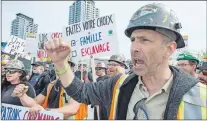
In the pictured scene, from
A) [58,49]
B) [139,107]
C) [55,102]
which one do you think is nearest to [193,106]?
[139,107]

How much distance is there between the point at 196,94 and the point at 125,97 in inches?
20.6

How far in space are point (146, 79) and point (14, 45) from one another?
7736 mm

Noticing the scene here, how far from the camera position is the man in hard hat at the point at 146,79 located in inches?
73.2

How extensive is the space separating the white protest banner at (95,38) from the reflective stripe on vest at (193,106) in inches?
155

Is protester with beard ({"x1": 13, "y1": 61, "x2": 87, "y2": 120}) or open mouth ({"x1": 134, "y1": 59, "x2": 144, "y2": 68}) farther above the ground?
open mouth ({"x1": 134, "y1": 59, "x2": 144, "y2": 68})

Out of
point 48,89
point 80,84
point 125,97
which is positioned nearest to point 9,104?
point 48,89

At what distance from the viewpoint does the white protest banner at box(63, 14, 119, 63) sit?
572 centimetres

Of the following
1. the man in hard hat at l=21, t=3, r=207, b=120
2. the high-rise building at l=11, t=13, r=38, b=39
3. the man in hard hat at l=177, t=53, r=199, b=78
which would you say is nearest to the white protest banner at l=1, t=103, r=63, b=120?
the man in hard hat at l=21, t=3, r=207, b=120

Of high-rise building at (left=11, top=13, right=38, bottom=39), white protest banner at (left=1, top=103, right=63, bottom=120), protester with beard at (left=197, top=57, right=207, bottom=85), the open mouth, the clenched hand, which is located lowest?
white protest banner at (left=1, top=103, right=63, bottom=120)

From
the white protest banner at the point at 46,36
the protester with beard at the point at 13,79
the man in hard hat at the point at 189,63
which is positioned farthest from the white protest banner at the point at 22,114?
the white protest banner at the point at 46,36

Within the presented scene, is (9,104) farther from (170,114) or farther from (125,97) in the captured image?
(170,114)

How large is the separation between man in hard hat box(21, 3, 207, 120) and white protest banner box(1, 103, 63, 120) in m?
1.40

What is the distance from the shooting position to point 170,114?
1763mm

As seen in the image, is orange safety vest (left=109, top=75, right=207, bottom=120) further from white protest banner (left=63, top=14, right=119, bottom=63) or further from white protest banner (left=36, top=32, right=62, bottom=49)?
white protest banner (left=36, top=32, right=62, bottom=49)
